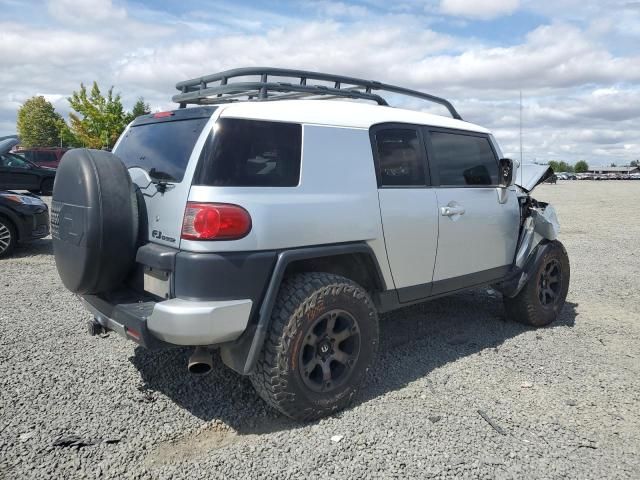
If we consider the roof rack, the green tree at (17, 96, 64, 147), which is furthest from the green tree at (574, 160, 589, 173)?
the roof rack

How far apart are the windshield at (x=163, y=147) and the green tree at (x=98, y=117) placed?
1547 inches

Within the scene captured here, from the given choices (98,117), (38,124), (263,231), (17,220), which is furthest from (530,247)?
(38,124)

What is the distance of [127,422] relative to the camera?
3.21 meters

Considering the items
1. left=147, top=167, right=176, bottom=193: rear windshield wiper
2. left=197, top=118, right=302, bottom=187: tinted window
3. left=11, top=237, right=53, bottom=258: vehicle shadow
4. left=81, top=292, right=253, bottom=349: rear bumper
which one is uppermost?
left=197, top=118, right=302, bottom=187: tinted window

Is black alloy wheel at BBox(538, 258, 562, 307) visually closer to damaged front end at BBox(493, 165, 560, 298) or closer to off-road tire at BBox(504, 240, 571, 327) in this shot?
off-road tire at BBox(504, 240, 571, 327)

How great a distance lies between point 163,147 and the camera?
3.30 metres

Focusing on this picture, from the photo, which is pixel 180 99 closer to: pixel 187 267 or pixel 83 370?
pixel 187 267

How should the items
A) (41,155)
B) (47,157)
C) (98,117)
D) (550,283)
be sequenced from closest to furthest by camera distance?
(550,283)
(41,155)
(47,157)
(98,117)

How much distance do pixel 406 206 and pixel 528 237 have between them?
184 cm

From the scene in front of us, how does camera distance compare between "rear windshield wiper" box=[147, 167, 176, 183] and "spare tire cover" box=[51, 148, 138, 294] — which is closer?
"spare tire cover" box=[51, 148, 138, 294]

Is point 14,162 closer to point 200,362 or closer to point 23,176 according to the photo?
point 23,176

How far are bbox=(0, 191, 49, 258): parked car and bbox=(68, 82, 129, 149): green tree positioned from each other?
34006 mm

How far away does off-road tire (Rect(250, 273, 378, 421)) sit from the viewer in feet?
9.94

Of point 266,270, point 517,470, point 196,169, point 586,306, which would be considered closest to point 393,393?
point 517,470
